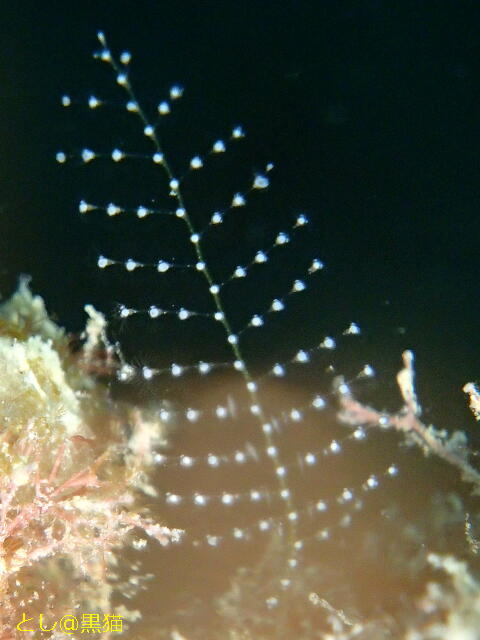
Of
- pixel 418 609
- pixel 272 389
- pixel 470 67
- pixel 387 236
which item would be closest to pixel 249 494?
pixel 272 389

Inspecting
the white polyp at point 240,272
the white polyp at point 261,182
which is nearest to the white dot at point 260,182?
the white polyp at point 261,182

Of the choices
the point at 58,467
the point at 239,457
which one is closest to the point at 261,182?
the point at 239,457

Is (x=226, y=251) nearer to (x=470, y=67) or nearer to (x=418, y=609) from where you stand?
(x=470, y=67)

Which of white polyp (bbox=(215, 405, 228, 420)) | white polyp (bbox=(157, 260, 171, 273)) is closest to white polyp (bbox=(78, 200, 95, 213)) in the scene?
white polyp (bbox=(157, 260, 171, 273))

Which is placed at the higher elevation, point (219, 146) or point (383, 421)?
point (219, 146)

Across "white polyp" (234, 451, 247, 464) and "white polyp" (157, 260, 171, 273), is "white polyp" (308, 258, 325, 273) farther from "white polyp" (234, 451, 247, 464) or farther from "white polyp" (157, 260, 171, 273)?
"white polyp" (234, 451, 247, 464)

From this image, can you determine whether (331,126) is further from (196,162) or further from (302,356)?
(302,356)
